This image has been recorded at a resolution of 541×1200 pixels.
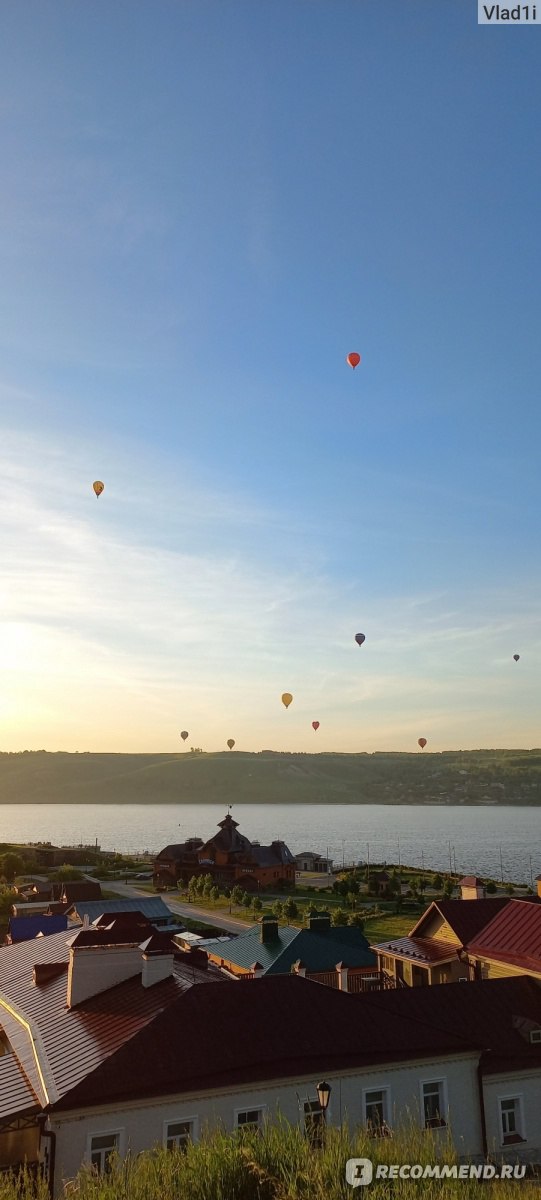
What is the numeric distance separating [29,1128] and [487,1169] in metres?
8.85

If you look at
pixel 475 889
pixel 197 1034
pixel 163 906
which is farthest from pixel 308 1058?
pixel 163 906

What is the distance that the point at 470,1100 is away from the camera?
18.7 metres

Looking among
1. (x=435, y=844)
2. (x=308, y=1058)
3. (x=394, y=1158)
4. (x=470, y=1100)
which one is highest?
(x=394, y=1158)

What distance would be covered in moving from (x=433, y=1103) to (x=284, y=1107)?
4062 millimetres

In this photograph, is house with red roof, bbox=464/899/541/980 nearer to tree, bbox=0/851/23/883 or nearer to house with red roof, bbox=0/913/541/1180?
house with red roof, bbox=0/913/541/1180

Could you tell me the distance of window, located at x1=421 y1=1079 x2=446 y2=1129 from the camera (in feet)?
59.9

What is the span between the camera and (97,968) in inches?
814

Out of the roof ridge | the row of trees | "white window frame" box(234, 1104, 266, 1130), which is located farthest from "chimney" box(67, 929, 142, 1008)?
the row of trees

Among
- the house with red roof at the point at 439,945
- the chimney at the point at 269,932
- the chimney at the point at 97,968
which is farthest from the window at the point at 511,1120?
the chimney at the point at 269,932

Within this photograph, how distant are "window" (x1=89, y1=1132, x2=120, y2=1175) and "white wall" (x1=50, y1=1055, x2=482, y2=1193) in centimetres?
11

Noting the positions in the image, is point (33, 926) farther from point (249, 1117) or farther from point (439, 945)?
point (249, 1117)

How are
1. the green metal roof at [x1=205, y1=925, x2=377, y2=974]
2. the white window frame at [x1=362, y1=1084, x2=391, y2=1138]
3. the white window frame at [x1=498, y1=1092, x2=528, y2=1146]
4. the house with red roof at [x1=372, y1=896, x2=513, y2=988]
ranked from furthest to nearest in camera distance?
the green metal roof at [x1=205, y1=925, x2=377, y2=974] < the house with red roof at [x1=372, y1=896, x2=513, y2=988] < the white window frame at [x1=498, y1=1092, x2=528, y2=1146] < the white window frame at [x1=362, y1=1084, x2=391, y2=1138]

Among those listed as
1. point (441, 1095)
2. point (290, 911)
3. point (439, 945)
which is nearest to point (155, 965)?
point (441, 1095)

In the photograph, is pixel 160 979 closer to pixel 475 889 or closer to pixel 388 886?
pixel 475 889
